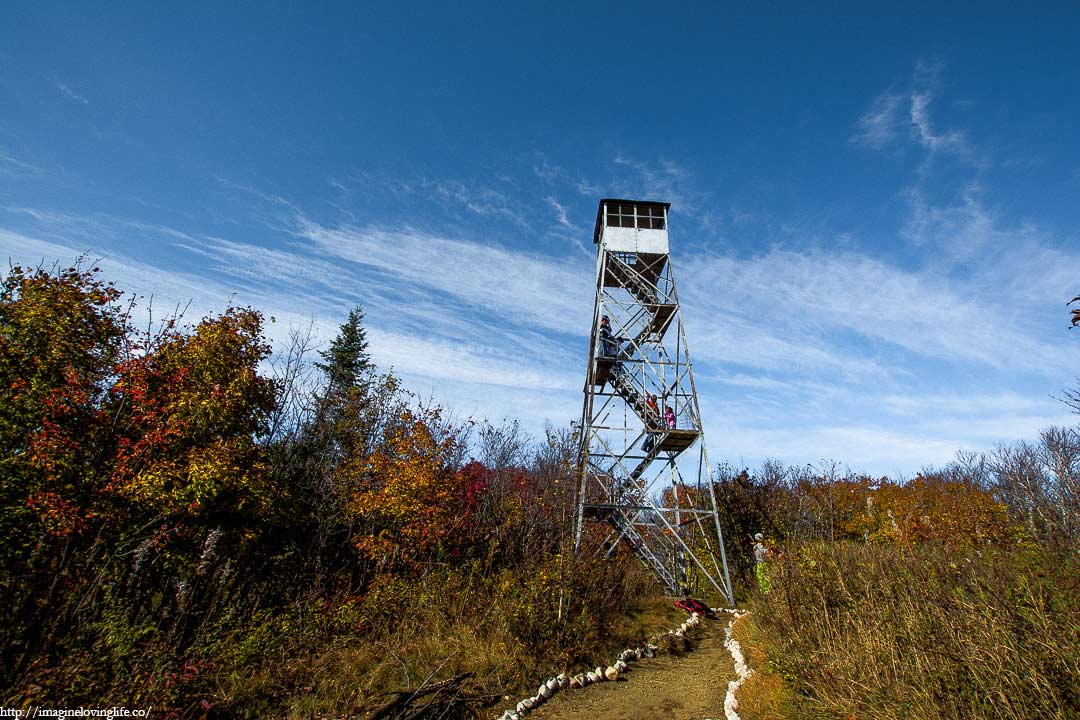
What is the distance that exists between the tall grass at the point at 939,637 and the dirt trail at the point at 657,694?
4.37 ft

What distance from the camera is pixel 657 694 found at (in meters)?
8.09

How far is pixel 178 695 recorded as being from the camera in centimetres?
572

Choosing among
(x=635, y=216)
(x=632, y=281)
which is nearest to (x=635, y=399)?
(x=632, y=281)

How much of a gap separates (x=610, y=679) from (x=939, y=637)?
586 centimetres

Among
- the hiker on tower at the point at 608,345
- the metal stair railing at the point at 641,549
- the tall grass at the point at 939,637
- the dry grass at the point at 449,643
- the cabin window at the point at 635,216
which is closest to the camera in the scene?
the tall grass at the point at 939,637

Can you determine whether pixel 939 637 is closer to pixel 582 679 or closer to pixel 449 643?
pixel 582 679

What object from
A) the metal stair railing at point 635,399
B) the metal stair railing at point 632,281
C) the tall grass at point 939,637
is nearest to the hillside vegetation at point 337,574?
the tall grass at point 939,637

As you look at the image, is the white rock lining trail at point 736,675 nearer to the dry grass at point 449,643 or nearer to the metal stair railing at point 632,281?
the dry grass at point 449,643

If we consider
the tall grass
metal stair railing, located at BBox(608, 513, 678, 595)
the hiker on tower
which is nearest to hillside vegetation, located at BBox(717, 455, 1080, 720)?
the tall grass

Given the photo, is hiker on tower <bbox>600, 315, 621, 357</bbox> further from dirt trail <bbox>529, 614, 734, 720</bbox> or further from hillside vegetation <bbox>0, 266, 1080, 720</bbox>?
dirt trail <bbox>529, 614, 734, 720</bbox>

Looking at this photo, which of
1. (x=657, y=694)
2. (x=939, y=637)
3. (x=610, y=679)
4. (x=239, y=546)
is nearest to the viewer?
(x=939, y=637)

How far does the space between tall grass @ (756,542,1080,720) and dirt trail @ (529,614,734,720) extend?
133 cm

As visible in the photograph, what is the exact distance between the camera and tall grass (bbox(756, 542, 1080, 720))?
12.1 feet

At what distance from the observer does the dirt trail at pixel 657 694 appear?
7.22 meters
